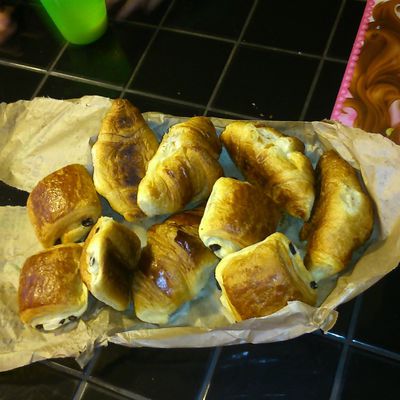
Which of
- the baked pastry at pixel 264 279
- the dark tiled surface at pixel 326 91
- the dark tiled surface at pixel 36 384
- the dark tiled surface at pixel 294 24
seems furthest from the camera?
the dark tiled surface at pixel 294 24

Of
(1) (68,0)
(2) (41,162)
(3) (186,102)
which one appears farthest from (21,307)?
(1) (68,0)

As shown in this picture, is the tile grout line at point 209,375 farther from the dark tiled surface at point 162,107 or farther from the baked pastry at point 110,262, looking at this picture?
the dark tiled surface at point 162,107

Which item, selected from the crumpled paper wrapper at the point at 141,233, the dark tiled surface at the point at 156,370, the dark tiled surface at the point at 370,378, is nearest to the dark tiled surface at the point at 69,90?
the crumpled paper wrapper at the point at 141,233

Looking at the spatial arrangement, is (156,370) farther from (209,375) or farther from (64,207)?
(64,207)

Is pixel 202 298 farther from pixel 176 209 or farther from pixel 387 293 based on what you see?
pixel 387 293

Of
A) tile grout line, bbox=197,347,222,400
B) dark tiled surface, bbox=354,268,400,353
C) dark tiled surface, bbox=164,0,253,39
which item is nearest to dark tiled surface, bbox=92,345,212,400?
tile grout line, bbox=197,347,222,400

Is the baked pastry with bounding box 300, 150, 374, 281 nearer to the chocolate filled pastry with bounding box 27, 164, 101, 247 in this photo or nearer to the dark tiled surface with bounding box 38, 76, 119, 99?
the chocolate filled pastry with bounding box 27, 164, 101, 247

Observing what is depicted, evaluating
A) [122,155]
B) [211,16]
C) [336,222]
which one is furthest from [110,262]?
[211,16]
